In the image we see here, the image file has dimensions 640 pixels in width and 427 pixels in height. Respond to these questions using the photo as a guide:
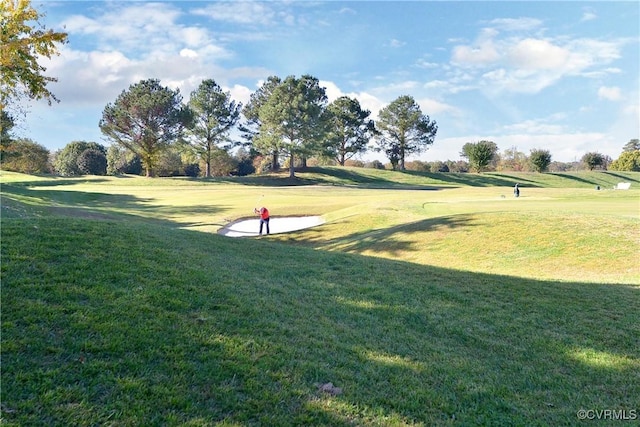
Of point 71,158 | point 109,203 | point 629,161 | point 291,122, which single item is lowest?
point 109,203

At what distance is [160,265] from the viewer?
6445 mm

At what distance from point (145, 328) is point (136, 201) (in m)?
31.8

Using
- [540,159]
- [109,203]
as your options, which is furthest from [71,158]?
[540,159]

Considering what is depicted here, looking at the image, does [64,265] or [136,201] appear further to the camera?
[136,201]

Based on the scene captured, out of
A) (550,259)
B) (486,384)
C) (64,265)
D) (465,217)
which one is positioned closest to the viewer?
(486,384)

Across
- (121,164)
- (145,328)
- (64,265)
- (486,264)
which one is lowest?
(486,264)

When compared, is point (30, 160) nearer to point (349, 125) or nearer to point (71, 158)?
point (71, 158)

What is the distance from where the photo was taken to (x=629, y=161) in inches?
3135

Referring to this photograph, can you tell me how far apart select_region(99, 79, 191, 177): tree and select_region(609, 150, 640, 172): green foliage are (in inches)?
3189

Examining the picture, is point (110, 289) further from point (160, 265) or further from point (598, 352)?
point (598, 352)

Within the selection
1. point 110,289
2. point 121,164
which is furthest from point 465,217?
point 121,164

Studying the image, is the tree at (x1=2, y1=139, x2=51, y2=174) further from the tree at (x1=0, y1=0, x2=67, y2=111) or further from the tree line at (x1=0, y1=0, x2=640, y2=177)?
the tree at (x1=0, y1=0, x2=67, y2=111)

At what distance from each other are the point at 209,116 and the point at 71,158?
2644cm

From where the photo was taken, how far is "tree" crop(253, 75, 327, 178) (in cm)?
5588
